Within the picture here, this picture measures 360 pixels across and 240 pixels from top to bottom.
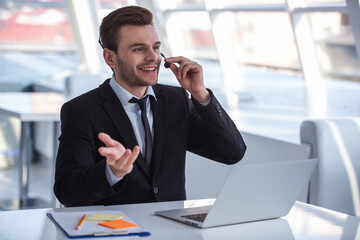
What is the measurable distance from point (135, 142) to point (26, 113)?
227cm

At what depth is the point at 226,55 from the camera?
6617 mm

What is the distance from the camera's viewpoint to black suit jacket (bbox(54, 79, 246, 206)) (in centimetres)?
177

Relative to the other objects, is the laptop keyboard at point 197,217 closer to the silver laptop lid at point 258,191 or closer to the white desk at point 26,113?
the silver laptop lid at point 258,191

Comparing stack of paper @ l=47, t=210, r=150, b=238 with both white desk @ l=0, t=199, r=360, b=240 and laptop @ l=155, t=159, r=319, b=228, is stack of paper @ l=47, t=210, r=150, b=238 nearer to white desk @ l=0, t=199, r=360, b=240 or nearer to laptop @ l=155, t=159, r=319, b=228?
white desk @ l=0, t=199, r=360, b=240

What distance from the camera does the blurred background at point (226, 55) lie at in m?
4.43

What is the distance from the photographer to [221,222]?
1475 mm

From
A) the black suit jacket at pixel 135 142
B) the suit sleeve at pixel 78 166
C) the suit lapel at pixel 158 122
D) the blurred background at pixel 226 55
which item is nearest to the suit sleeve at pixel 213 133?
the black suit jacket at pixel 135 142

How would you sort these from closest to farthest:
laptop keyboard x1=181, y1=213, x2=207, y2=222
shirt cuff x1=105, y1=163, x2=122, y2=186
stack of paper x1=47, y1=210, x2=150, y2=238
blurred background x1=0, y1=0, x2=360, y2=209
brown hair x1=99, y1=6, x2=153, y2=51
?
stack of paper x1=47, y1=210, x2=150, y2=238
laptop keyboard x1=181, y1=213, x2=207, y2=222
shirt cuff x1=105, y1=163, x2=122, y2=186
brown hair x1=99, y1=6, x2=153, y2=51
blurred background x1=0, y1=0, x2=360, y2=209

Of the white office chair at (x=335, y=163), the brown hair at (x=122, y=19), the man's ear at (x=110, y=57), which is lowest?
the white office chair at (x=335, y=163)

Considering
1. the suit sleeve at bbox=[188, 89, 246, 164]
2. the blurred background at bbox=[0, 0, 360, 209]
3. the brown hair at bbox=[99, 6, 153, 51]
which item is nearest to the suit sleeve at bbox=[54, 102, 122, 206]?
the brown hair at bbox=[99, 6, 153, 51]

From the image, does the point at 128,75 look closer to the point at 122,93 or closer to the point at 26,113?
the point at 122,93

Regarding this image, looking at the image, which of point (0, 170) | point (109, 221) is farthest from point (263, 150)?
point (0, 170)

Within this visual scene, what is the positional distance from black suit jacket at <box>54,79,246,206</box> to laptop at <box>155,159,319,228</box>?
29 centimetres

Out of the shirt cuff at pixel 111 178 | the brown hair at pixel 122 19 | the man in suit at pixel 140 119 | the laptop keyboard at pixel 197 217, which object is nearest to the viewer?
the laptop keyboard at pixel 197 217
